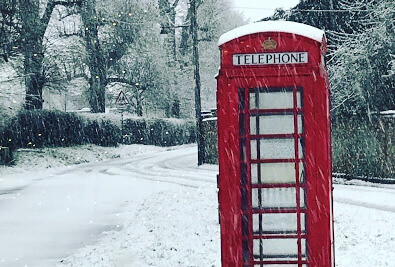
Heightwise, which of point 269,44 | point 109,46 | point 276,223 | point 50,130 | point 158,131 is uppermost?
point 109,46

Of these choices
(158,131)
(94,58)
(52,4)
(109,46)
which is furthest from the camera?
(158,131)

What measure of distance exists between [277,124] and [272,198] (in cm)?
72

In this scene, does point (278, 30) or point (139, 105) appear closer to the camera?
point (278, 30)

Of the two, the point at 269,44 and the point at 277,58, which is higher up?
the point at 269,44

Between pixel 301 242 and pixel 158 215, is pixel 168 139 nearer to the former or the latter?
pixel 158 215

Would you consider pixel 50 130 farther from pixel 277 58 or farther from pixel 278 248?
pixel 277 58

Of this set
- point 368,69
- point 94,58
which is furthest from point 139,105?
point 368,69

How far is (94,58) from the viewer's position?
3688 cm

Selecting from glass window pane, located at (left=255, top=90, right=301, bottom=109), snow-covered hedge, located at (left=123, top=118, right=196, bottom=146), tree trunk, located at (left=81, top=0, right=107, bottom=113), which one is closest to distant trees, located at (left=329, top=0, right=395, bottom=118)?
glass window pane, located at (left=255, top=90, right=301, bottom=109)

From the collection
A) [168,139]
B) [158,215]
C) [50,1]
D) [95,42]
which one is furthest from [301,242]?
[168,139]

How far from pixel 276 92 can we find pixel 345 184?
12414 millimetres

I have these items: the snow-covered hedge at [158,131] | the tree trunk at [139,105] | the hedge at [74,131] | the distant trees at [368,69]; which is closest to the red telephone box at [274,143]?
the distant trees at [368,69]

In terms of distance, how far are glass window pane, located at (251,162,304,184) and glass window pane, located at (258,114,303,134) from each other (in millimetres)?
317

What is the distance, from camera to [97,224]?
11930 mm
